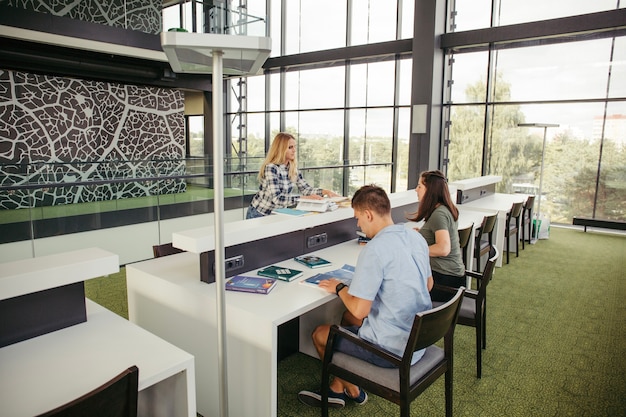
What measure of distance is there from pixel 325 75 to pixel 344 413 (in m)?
9.65

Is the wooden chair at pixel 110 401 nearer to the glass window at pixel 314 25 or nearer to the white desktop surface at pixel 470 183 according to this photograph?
the white desktop surface at pixel 470 183

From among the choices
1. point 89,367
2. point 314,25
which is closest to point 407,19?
point 314,25

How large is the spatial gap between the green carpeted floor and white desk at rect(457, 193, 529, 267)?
1.16 ft

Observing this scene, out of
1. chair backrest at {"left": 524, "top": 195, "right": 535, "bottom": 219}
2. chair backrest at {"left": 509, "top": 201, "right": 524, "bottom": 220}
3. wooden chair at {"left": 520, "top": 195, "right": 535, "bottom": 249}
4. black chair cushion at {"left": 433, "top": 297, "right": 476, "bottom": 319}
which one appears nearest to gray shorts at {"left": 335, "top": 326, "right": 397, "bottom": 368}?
black chair cushion at {"left": 433, "top": 297, "right": 476, "bottom": 319}

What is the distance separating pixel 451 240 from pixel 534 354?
1.08 m

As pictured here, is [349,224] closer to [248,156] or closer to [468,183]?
[468,183]

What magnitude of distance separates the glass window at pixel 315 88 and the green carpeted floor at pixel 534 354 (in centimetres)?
670

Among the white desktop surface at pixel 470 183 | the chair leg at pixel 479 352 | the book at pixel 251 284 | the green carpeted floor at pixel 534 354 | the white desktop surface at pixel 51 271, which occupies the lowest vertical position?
the green carpeted floor at pixel 534 354

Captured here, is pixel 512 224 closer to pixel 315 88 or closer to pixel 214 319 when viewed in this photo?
pixel 214 319

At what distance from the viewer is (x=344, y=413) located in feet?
8.43

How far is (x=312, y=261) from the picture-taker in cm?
304

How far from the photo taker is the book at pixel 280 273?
2696mm

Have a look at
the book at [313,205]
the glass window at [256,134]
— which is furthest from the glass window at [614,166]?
the glass window at [256,134]

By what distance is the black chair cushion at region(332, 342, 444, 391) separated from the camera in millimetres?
2064
